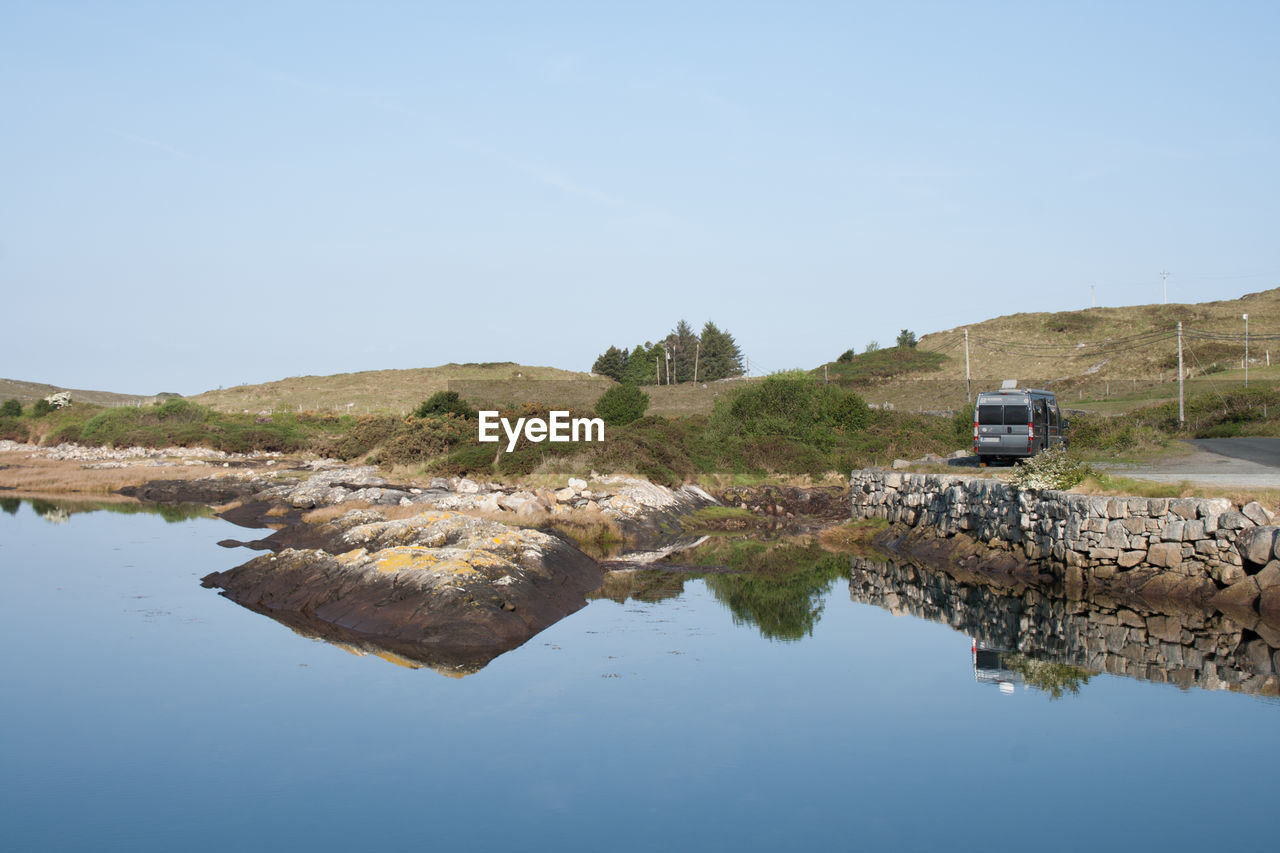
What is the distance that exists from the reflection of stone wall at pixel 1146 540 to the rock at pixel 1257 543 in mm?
13

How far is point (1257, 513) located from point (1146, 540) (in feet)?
5.88

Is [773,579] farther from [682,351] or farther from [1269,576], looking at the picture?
[682,351]

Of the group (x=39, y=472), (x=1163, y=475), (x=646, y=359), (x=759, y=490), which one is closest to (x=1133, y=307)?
(x=646, y=359)

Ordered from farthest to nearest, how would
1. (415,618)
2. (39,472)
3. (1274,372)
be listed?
(1274,372), (39,472), (415,618)

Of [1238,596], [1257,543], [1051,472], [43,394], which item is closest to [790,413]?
[1051,472]

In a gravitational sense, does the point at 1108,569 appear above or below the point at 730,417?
below

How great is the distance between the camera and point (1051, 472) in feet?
61.7

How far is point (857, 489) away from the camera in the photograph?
2892 cm

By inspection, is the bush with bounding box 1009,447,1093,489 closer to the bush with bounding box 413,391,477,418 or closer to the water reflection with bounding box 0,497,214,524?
the water reflection with bounding box 0,497,214,524

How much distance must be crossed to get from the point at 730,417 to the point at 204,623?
98.1 feet

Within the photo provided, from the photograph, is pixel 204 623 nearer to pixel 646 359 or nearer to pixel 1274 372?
pixel 1274 372

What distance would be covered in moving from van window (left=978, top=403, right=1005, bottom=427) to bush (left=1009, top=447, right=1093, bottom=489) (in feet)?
13.3

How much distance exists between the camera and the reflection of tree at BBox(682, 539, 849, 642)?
54.1 ft

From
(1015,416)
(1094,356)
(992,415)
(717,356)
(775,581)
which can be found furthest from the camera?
(717,356)
